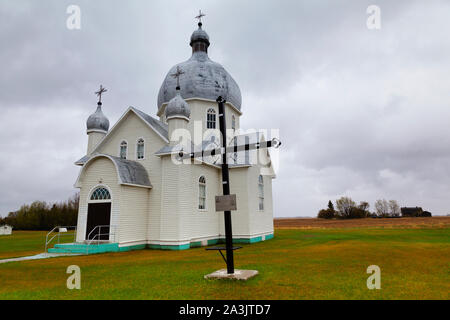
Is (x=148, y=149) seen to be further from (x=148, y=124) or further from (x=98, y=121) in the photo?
(x=98, y=121)

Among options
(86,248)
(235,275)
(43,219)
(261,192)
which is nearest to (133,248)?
(86,248)

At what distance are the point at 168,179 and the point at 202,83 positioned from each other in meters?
8.79

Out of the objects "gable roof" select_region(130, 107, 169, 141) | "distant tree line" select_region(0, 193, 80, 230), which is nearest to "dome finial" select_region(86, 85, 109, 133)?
"gable roof" select_region(130, 107, 169, 141)

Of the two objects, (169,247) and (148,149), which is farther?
(148,149)

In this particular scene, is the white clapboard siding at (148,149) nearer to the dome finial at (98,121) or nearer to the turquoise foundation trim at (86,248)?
the dome finial at (98,121)

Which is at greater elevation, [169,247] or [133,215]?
[133,215]

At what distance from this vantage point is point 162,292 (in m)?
6.60

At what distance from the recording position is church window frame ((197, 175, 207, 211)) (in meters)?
18.3

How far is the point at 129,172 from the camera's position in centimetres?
1645

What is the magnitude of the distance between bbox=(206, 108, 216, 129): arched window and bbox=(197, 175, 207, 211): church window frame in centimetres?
477
